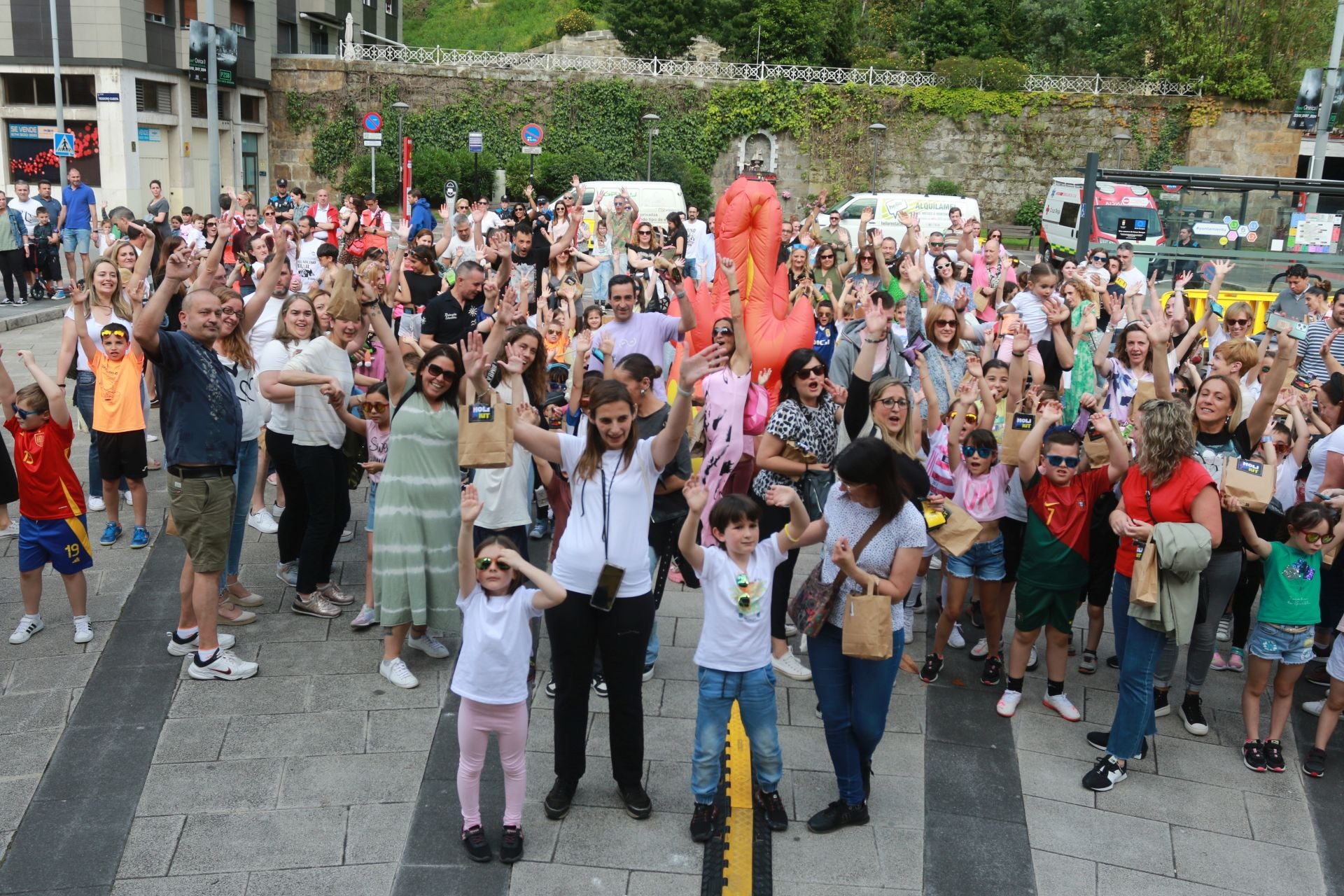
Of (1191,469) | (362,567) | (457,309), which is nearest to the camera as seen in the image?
(1191,469)

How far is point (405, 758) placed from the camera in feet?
17.3

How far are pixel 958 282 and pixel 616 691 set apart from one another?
299 inches

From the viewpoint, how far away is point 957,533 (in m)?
5.36

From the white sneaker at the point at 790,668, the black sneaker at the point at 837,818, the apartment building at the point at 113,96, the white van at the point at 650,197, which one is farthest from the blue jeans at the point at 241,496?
the apartment building at the point at 113,96

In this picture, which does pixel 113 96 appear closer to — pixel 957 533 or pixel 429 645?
pixel 429 645

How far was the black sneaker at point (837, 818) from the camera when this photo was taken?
15.8ft

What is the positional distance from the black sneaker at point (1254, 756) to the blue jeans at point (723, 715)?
8.37 feet

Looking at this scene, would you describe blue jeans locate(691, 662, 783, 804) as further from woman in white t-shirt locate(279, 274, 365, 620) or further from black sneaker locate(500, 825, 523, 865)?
woman in white t-shirt locate(279, 274, 365, 620)

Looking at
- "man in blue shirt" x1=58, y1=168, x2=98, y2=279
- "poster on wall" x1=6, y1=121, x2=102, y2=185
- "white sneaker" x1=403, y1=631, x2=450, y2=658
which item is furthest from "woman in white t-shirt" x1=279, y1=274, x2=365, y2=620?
"poster on wall" x1=6, y1=121, x2=102, y2=185

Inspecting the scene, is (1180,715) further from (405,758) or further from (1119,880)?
(405,758)

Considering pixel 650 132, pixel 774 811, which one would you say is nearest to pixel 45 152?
pixel 650 132

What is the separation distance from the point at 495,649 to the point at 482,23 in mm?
63606

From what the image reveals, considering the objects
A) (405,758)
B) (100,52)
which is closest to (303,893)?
(405,758)

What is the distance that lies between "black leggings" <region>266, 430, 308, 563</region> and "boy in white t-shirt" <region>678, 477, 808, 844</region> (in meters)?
3.07
